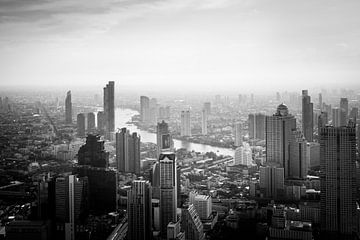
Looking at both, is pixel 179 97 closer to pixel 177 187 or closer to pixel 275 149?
pixel 177 187

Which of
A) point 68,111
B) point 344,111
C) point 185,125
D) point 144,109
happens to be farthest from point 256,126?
point 68,111

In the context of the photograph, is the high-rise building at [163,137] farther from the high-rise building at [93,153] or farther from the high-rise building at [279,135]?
the high-rise building at [279,135]

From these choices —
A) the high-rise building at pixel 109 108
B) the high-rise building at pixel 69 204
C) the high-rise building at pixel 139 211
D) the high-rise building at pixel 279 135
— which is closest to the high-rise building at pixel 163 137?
the high-rise building at pixel 109 108

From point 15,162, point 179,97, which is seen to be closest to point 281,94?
point 179,97

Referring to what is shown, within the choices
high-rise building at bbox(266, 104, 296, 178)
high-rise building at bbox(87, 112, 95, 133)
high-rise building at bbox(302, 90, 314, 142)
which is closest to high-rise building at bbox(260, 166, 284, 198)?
high-rise building at bbox(266, 104, 296, 178)

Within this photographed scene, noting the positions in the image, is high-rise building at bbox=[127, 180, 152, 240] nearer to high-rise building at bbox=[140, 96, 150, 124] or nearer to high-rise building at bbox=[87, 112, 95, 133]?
high-rise building at bbox=[87, 112, 95, 133]

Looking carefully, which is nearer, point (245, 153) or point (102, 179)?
point (102, 179)

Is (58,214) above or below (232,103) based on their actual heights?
below
